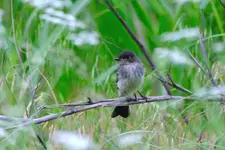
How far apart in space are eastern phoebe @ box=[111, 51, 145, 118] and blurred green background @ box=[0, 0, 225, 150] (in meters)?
0.06

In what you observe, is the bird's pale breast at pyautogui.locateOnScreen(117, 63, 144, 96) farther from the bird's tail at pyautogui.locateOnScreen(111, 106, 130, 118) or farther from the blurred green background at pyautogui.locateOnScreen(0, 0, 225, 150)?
the bird's tail at pyautogui.locateOnScreen(111, 106, 130, 118)

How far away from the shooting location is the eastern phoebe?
12.2 ft

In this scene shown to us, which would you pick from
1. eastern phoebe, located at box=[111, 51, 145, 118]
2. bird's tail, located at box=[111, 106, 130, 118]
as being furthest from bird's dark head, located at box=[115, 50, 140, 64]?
bird's tail, located at box=[111, 106, 130, 118]

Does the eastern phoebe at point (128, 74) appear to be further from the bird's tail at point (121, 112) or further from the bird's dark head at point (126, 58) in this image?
the bird's tail at point (121, 112)

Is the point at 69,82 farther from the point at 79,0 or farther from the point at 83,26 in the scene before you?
the point at 83,26

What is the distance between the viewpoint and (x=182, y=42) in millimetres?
3223

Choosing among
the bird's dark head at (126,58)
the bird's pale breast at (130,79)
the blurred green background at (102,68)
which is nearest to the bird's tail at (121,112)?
the blurred green background at (102,68)

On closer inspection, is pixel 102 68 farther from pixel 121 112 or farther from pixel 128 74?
pixel 121 112

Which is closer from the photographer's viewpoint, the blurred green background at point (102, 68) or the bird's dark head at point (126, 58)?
the blurred green background at point (102, 68)

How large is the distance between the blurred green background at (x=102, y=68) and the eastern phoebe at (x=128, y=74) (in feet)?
0.19

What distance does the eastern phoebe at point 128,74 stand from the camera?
3715 millimetres

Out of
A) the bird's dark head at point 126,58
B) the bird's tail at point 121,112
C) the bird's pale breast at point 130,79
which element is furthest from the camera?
the bird's dark head at point 126,58

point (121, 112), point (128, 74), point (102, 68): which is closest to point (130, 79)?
point (128, 74)

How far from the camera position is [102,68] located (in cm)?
398
